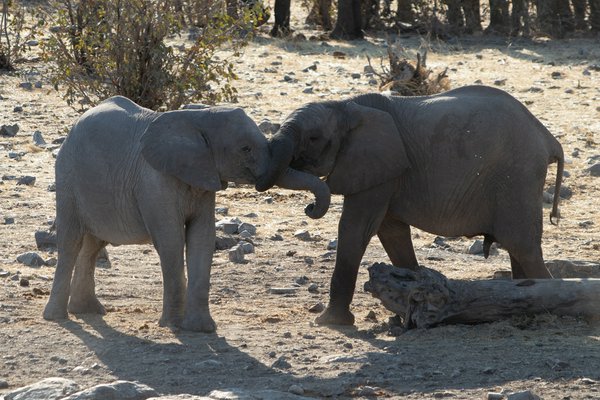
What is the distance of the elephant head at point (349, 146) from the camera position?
7.89 meters

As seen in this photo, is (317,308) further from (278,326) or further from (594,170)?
(594,170)

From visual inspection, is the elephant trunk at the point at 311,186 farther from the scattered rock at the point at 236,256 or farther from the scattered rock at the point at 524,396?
the scattered rock at the point at 236,256

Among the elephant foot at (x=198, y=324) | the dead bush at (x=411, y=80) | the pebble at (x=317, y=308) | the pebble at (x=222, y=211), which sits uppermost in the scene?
the dead bush at (x=411, y=80)

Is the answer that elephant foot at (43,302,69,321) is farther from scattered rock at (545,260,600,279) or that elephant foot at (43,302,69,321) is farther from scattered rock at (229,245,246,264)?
scattered rock at (545,260,600,279)

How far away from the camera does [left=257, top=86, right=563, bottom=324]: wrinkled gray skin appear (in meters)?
8.01

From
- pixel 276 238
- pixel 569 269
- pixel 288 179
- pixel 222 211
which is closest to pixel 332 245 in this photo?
pixel 276 238

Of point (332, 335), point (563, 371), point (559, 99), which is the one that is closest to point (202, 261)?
point (332, 335)

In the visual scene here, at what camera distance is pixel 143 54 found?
1236 cm

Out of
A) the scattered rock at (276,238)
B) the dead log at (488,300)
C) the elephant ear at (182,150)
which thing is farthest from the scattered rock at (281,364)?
the scattered rock at (276,238)

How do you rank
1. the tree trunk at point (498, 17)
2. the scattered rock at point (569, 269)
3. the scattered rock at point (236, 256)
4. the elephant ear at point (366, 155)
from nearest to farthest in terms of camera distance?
the elephant ear at point (366, 155), the scattered rock at point (569, 269), the scattered rock at point (236, 256), the tree trunk at point (498, 17)

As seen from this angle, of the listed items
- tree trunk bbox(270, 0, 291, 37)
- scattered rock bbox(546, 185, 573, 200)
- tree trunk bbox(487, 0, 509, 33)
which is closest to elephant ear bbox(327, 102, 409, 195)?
scattered rock bbox(546, 185, 573, 200)

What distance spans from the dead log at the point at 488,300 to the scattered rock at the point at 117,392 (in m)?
1.92

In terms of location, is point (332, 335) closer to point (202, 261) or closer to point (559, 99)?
point (202, 261)

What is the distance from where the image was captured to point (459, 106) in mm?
8164
